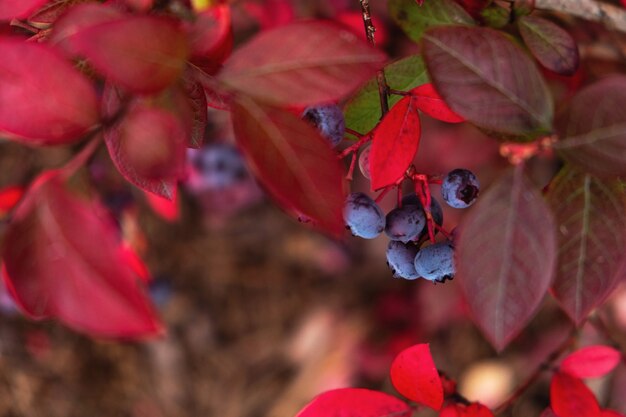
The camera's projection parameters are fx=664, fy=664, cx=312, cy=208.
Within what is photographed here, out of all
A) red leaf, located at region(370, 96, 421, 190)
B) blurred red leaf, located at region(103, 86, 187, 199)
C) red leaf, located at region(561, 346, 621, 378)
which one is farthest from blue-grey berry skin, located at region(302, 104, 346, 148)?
red leaf, located at region(561, 346, 621, 378)

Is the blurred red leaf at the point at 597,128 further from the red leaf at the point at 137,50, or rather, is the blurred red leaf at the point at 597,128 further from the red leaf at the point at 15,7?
the red leaf at the point at 15,7

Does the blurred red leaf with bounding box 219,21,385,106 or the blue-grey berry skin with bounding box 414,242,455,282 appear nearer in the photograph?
the blurred red leaf with bounding box 219,21,385,106

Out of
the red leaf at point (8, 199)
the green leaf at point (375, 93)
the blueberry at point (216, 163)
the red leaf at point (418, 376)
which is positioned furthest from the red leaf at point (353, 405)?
the blueberry at point (216, 163)

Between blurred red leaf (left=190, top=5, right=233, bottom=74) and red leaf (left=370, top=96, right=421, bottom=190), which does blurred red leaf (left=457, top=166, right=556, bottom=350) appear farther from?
blurred red leaf (left=190, top=5, right=233, bottom=74)

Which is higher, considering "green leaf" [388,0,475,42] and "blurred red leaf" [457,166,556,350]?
"green leaf" [388,0,475,42]

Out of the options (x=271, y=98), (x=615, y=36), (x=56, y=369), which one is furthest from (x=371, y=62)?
(x=56, y=369)

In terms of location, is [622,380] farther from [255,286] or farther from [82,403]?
[82,403]
